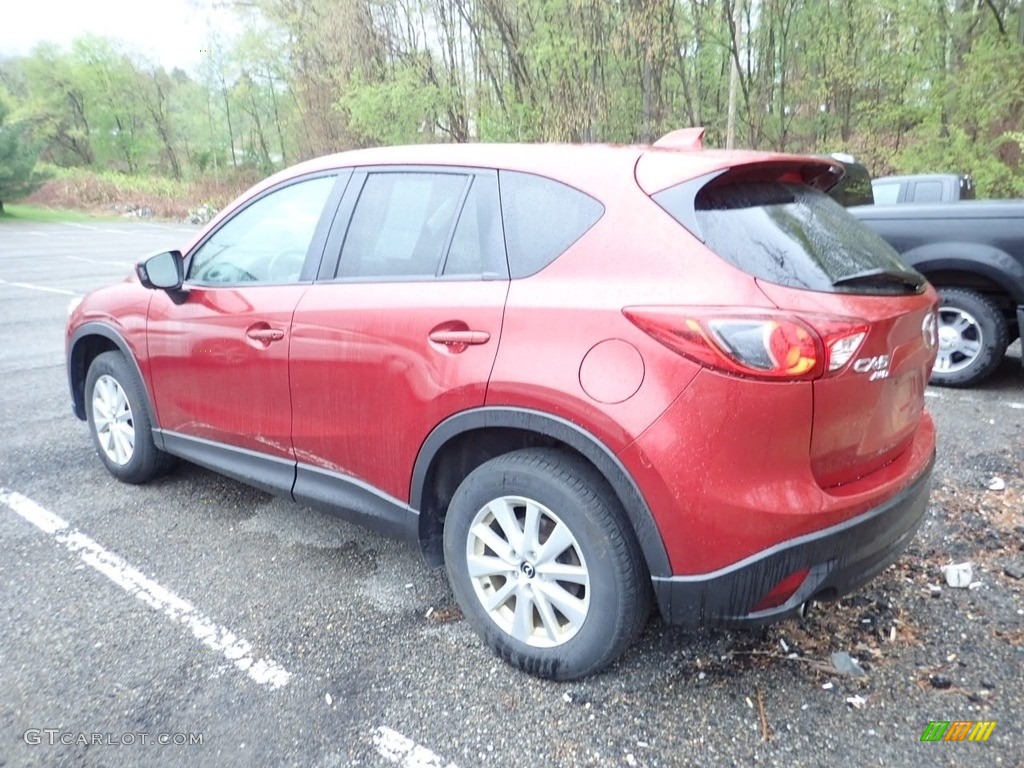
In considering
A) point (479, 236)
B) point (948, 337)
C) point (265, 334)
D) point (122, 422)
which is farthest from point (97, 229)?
point (479, 236)

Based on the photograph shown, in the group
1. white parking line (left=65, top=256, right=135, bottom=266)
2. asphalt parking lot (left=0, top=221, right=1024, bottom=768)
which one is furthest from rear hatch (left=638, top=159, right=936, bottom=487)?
white parking line (left=65, top=256, right=135, bottom=266)

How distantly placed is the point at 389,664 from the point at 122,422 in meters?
2.30

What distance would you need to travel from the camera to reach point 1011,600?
2.81 meters

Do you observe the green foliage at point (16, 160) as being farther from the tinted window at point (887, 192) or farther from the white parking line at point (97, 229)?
the tinted window at point (887, 192)

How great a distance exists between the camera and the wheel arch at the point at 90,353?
3764 millimetres

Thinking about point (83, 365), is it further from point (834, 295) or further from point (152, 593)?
point (834, 295)

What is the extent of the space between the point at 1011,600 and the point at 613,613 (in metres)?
1.67

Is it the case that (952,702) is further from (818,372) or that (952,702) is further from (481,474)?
(481,474)

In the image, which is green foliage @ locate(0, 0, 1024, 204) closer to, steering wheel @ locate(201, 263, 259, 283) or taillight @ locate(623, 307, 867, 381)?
taillight @ locate(623, 307, 867, 381)

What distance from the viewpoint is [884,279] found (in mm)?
2275

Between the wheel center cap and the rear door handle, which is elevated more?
the rear door handle

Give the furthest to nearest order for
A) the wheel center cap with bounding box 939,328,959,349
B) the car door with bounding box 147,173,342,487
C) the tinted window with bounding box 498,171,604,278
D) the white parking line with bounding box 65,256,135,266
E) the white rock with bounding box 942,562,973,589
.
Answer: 1. the white parking line with bounding box 65,256,135,266
2. the wheel center cap with bounding box 939,328,959,349
3. the car door with bounding box 147,173,342,487
4. the white rock with bounding box 942,562,973,589
5. the tinted window with bounding box 498,171,604,278

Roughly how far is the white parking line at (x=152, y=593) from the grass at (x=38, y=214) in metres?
30.6

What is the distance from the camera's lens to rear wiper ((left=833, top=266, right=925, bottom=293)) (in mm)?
2150
